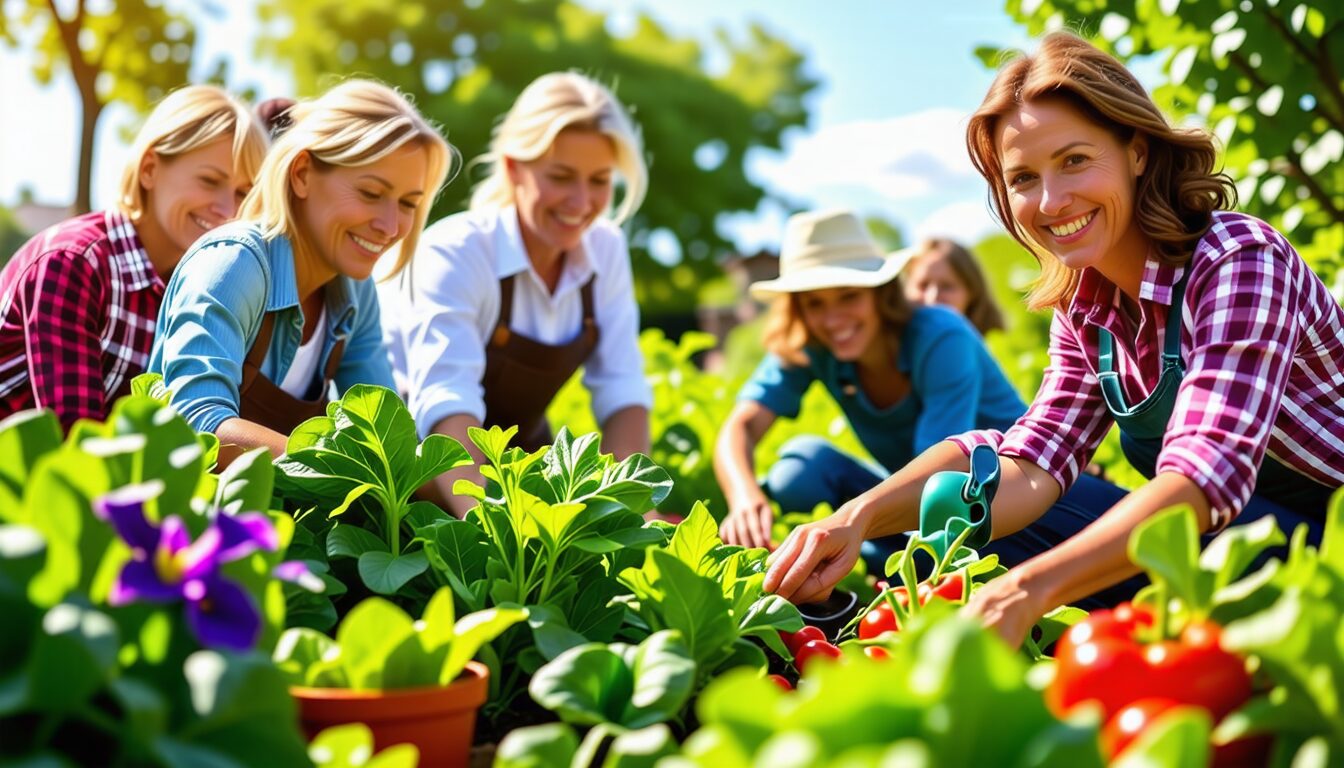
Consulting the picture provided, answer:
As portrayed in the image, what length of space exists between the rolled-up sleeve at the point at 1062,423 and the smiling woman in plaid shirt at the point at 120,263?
198 centimetres

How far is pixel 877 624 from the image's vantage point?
5.87 ft

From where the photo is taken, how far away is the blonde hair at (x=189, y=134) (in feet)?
10.4

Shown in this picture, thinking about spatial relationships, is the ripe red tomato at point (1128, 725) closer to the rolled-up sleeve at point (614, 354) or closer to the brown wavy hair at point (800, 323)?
the brown wavy hair at point (800, 323)

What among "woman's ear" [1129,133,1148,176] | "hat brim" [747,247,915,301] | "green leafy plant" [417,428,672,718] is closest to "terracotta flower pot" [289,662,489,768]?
"green leafy plant" [417,428,672,718]

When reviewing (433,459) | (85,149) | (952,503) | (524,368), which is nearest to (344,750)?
(433,459)

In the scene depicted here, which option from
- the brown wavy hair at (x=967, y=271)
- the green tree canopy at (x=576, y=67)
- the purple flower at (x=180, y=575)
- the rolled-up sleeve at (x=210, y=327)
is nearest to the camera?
the purple flower at (x=180, y=575)

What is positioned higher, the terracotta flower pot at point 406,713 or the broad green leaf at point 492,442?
the broad green leaf at point 492,442

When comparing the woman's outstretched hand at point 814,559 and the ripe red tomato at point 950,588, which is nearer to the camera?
the ripe red tomato at point 950,588

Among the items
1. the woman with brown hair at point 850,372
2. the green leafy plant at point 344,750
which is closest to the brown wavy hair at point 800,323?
the woman with brown hair at point 850,372

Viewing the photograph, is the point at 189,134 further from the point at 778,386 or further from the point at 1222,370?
the point at 1222,370

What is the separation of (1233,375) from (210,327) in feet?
6.03

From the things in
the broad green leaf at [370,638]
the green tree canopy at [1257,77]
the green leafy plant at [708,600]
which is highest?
the green tree canopy at [1257,77]

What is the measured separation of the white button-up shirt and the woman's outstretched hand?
1.83 metres

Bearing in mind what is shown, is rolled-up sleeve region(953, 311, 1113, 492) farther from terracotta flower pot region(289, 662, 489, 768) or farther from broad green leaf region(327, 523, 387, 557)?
terracotta flower pot region(289, 662, 489, 768)
